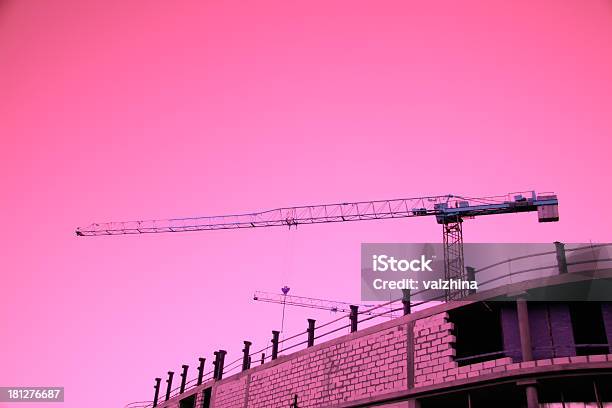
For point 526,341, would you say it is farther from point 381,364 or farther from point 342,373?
point 342,373

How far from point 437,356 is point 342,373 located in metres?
4.52

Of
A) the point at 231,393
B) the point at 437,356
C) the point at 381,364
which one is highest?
the point at 231,393

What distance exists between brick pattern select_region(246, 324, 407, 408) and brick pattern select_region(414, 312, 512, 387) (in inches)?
25.9

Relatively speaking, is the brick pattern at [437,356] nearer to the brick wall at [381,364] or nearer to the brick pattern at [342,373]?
the brick wall at [381,364]

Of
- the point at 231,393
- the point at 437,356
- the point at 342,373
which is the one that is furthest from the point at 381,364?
the point at 231,393

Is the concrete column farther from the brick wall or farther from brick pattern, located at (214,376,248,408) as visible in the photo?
brick pattern, located at (214,376,248,408)

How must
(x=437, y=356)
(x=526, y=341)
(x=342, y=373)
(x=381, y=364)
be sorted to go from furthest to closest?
(x=342, y=373), (x=381, y=364), (x=437, y=356), (x=526, y=341)

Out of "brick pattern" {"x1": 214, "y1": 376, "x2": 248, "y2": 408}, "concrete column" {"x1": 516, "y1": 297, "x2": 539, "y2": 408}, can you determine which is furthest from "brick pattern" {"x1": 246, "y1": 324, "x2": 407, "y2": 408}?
"concrete column" {"x1": 516, "y1": 297, "x2": 539, "y2": 408}

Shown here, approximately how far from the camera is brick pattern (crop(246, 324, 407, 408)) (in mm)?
18656

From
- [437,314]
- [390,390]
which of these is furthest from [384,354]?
[437,314]

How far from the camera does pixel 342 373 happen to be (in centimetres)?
2058

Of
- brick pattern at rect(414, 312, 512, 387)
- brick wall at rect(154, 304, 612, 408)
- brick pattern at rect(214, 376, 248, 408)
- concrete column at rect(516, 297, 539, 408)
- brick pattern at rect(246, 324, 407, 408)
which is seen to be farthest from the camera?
brick pattern at rect(214, 376, 248, 408)

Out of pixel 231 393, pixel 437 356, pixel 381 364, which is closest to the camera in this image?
pixel 437 356

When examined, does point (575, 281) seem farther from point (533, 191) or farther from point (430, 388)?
point (533, 191)
